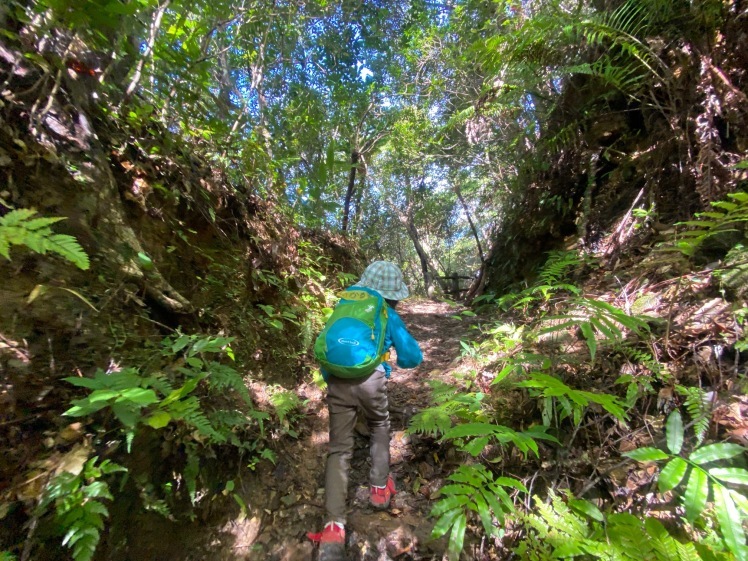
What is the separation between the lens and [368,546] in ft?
7.39

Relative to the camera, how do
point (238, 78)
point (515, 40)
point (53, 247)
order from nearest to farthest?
point (53, 247), point (515, 40), point (238, 78)

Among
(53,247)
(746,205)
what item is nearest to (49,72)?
(53,247)

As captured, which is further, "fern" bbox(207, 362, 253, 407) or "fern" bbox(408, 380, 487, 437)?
"fern" bbox(408, 380, 487, 437)

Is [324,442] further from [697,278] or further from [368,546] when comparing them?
[697,278]

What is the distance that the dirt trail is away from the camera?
224 centimetres

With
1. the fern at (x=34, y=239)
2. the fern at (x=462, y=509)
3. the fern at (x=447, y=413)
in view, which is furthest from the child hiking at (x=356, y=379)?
the fern at (x=34, y=239)

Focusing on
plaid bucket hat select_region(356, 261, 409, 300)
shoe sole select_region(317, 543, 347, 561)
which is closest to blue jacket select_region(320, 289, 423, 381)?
plaid bucket hat select_region(356, 261, 409, 300)

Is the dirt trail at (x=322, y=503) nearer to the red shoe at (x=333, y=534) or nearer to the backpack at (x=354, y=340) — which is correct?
the red shoe at (x=333, y=534)

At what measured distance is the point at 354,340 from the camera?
244cm

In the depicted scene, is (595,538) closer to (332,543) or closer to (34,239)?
(332,543)

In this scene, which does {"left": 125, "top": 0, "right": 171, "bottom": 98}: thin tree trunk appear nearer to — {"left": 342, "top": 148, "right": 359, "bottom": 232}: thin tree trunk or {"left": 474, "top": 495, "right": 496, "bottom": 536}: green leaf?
{"left": 474, "top": 495, "right": 496, "bottom": 536}: green leaf

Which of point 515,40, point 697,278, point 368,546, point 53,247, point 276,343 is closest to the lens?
point 53,247

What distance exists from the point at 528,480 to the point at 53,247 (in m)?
2.88

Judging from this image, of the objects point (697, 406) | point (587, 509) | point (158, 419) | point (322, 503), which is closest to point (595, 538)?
point (587, 509)
